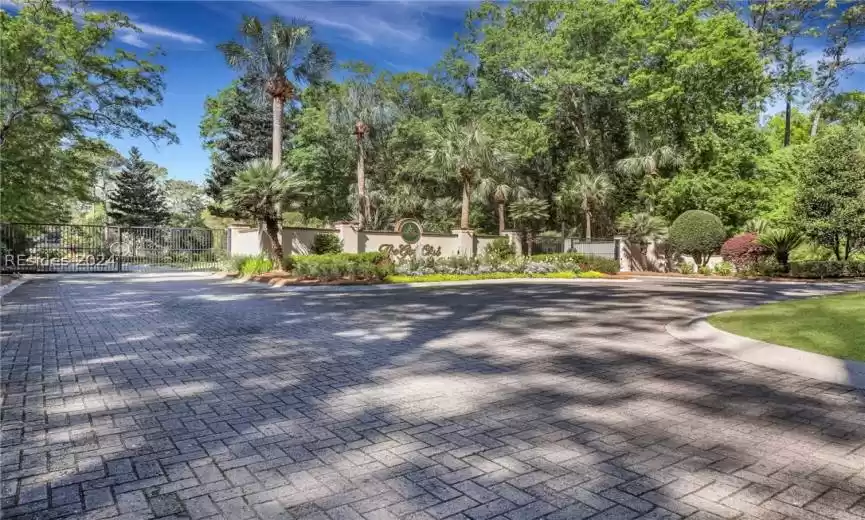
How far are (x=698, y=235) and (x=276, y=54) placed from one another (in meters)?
22.1

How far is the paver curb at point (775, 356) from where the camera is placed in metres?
5.73

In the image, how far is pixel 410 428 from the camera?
158 inches

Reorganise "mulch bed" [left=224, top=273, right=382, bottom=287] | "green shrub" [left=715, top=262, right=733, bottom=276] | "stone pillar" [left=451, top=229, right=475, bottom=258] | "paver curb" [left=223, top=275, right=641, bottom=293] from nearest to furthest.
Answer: "paver curb" [left=223, top=275, right=641, bottom=293] < "mulch bed" [left=224, top=273, right=382, bottom=287] < "stone pillar" [left=451, top=229, right=475, bottom=258] < "green shrub" [left=715, top=262, right=733, bottom=276]

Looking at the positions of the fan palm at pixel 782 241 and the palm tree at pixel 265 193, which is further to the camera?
the fan palm at pixel 782 241

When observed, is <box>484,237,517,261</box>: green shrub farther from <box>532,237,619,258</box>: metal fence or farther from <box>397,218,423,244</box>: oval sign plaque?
<box>532,237,619,258</box>: metal fence

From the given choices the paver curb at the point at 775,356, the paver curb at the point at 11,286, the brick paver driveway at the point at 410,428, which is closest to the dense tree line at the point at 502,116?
the paver curb at the point at 11,286

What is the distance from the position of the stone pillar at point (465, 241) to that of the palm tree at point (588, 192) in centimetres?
817

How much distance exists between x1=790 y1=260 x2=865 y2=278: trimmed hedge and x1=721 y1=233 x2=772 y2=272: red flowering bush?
169cm

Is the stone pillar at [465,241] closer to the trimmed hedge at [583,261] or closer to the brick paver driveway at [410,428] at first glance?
the trimmed hedge at [583,261]

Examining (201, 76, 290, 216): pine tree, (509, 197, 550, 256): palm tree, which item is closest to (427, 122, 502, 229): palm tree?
(509, 197, 550, 256): palm tree

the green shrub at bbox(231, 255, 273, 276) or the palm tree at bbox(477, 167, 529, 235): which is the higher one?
the palm tree at bbox(477, 167, 529, 235)

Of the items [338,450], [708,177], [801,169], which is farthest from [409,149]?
[338,450]

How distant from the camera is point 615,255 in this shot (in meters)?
29.0

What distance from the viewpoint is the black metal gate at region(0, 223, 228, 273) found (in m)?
21.8
